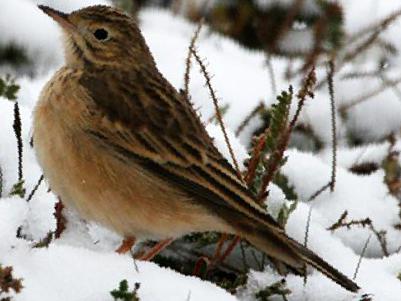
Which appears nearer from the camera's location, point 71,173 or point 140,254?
point 71,173

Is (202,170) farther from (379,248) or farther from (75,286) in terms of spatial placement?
(379,248)

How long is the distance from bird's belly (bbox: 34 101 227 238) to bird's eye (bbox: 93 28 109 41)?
2.15 ft

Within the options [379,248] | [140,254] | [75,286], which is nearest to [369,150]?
[379,248]

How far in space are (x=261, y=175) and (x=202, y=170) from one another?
0.71m

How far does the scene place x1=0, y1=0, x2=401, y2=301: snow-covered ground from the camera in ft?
13.0

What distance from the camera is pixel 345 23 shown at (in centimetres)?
953

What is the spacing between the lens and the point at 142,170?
15.0 ft

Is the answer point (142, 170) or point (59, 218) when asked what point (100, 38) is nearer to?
point (142, 170)

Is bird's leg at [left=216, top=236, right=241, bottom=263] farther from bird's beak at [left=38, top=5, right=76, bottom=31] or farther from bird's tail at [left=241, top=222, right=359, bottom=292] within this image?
bird's beak at [left=38, top=5, right=76, bottom=31]

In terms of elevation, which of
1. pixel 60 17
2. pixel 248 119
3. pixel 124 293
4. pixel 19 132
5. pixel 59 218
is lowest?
pixel 124 293

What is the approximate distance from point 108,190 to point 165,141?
37 cm

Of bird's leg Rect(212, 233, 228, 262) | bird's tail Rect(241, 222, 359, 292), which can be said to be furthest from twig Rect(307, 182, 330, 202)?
bird's tail Rect(241, 222, 359, 292)

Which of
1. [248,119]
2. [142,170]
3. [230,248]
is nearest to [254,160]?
[230,248]

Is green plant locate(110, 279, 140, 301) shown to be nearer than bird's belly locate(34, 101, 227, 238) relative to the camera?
Yes
